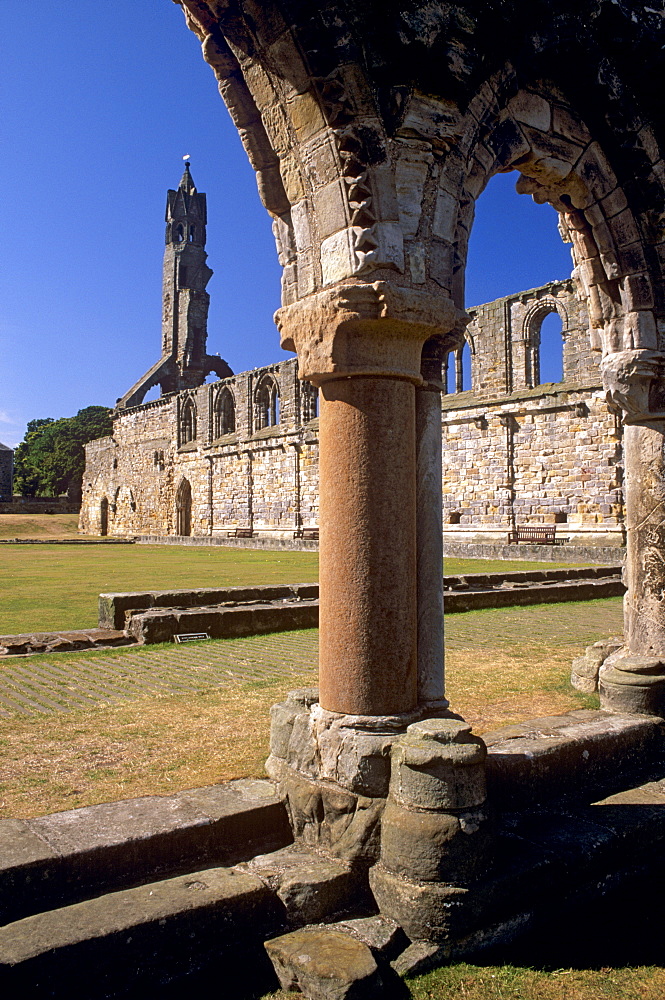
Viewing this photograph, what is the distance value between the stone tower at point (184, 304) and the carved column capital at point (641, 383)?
1820 inches

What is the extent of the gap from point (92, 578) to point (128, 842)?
42.1 ft

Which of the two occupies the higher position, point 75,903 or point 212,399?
point 212,399

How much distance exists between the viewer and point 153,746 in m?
4.23

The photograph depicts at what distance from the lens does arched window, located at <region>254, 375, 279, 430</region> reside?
1315 inches

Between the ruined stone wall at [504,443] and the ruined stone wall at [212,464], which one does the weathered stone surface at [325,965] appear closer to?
the ruined stone wall at [504,443]

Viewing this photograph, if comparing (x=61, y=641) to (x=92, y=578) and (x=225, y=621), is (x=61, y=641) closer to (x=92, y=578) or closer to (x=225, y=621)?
(x=225, y=621)

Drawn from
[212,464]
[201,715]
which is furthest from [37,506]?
[201,715]

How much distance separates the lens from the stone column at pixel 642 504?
4.89 meters

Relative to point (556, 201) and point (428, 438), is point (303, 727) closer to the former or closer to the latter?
point (428, 438)

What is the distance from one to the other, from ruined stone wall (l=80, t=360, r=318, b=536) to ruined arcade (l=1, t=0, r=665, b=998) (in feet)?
83.1

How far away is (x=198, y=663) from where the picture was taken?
273 inches

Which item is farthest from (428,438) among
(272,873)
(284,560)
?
(284,560)

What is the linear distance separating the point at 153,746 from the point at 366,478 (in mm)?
2170


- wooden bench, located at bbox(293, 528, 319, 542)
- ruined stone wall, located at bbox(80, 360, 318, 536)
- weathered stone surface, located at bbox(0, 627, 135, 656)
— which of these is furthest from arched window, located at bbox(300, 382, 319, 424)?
weathered stone surface, located at bbox(0, 627, 135, 656)
